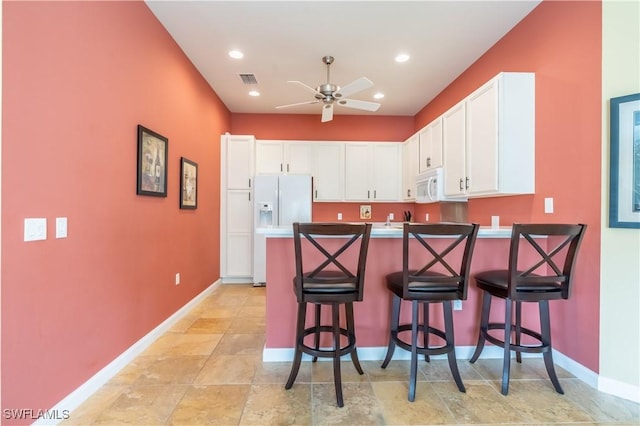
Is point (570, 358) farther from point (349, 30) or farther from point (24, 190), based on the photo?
point (24, 190)

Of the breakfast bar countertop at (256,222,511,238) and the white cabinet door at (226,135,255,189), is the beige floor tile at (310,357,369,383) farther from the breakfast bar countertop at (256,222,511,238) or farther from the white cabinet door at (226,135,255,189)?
the white cabinet door at (226,135,255,189)

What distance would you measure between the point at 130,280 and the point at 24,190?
1.09m

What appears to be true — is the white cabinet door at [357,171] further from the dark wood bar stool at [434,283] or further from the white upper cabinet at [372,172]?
the dark wood bar stool at [434,283]

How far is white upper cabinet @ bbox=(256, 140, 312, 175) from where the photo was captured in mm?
5066

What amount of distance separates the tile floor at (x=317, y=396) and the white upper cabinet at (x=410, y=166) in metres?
2.92

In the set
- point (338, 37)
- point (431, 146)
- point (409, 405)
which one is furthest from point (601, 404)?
point (338, 37)

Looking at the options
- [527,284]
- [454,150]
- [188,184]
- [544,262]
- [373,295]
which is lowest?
[373,295]

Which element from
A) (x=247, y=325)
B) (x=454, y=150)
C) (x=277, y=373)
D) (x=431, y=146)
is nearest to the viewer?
(x=277, y=373)

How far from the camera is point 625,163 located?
185cm

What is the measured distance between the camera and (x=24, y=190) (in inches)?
57.1

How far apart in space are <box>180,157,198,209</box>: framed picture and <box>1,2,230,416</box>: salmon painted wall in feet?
0.94

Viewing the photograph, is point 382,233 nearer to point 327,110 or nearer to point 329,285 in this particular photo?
point 329,285

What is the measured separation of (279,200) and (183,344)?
99.0 inches

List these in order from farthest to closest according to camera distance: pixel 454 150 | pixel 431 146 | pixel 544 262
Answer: pixel 431 146 → pixel 454 150 → pixel 544 262
